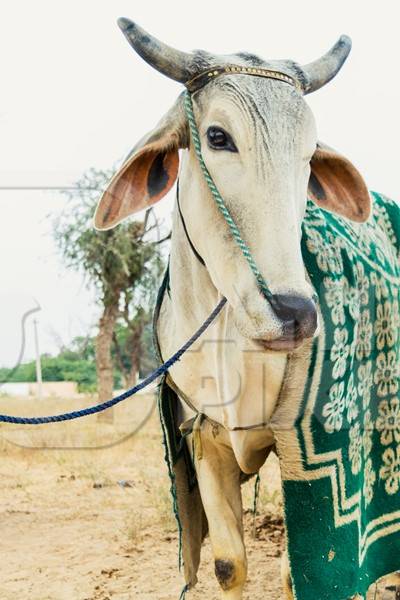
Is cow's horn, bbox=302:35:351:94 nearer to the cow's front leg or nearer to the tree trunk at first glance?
the cow's front leg

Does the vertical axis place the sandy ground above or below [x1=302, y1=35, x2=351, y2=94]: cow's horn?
below

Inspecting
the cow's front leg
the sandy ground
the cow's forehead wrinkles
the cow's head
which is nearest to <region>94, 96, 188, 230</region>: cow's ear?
the cow's head

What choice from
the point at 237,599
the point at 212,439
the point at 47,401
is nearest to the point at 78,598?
the point at 237,599

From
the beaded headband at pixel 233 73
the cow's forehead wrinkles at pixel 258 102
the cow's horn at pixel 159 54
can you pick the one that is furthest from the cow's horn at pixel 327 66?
the cow's horn at pixel 159 54

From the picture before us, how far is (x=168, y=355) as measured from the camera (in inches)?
129

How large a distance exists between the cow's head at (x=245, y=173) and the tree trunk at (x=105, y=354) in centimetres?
1055

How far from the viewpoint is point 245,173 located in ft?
8.07

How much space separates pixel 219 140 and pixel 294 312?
652mm

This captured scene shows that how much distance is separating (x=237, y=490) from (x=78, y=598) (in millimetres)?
1640

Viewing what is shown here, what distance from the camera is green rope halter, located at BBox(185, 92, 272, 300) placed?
2305 mm

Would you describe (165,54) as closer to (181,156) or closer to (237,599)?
(181,156)

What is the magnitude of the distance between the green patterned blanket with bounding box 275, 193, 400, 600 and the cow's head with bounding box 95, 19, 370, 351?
0.41m

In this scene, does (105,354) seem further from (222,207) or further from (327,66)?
(222,207)

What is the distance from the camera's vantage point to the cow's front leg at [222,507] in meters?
3.30
